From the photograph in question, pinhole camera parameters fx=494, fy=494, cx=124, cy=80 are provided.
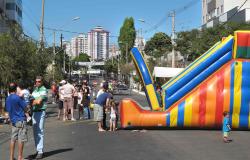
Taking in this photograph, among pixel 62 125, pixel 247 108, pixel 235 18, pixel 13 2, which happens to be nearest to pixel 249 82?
pixel 247 108

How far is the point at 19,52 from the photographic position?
76.9 ft

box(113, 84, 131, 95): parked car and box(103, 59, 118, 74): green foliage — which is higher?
box(103, 59, 118, 74): green foliage

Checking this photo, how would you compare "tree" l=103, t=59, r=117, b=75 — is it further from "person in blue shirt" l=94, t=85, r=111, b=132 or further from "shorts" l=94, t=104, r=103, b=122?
"shorts" l=94, t=104, r=103, b=122

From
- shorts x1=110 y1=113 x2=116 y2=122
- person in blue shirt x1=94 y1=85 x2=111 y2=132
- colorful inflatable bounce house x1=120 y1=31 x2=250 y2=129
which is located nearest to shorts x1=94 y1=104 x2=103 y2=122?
person in blue shirt x1=94 y1=85 x2=111 y2=132

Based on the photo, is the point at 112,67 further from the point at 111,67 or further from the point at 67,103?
the point at 67,103

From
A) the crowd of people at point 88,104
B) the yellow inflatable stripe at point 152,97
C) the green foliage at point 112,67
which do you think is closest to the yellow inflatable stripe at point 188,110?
the yellow inflatable stripe at point 152,97

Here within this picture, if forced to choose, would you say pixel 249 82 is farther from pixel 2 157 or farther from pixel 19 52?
pixel 19 52

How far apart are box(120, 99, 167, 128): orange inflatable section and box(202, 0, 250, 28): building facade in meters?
28.5

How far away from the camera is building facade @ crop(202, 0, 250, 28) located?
49.6m

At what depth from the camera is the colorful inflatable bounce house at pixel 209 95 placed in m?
15.5

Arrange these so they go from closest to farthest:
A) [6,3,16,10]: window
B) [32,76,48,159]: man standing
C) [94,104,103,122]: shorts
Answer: [32,76,48,159]: man standing
[94,104,103,122]: shorts
[6,3,16,10]: window

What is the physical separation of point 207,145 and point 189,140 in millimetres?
1043

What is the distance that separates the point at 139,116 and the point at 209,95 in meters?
2.33

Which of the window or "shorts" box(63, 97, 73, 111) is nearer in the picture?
"shorts" box(63, 97, 73, 111)
